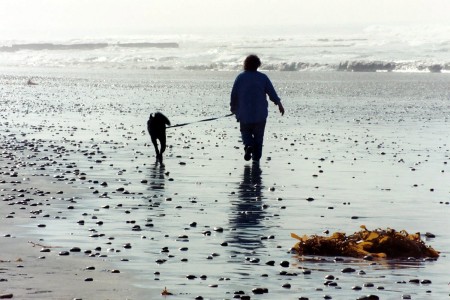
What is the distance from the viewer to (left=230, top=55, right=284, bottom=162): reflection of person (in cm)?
2348

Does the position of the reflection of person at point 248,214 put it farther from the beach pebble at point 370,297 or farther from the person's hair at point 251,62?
the beach pebble at point 370,297

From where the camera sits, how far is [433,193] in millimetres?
19875

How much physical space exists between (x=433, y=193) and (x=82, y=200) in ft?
21.9

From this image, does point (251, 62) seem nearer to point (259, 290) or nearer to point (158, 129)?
point (158, 129)

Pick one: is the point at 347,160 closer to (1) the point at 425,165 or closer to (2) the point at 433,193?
(1) the point at 425,165

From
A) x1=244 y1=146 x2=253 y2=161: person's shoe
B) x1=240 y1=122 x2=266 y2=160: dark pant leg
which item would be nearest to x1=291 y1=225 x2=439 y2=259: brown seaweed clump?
x1=240 y1=122 x2=266 y2=160: dark pant leg

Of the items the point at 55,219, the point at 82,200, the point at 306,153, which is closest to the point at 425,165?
the point at 306,153

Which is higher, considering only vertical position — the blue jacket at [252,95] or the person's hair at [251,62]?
the person's hair at [251,62]

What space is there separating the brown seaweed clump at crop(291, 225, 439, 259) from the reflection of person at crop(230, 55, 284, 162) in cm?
1001

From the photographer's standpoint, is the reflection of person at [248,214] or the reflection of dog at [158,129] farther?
the reflection of dog at [158,129]

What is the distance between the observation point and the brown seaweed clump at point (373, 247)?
43.5 feet

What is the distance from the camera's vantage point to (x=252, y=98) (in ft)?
77.7

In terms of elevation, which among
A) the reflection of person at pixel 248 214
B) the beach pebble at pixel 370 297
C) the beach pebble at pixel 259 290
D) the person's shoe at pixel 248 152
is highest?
the person's shoe at pixel 248 152

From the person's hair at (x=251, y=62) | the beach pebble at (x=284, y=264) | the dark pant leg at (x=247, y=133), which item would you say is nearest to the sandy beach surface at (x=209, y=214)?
the beach pebble at (x=284, y=264)
